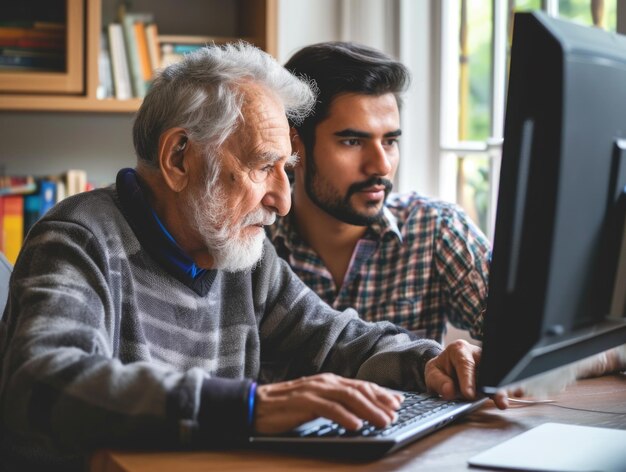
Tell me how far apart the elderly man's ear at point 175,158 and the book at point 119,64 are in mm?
1497

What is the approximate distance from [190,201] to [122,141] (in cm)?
185

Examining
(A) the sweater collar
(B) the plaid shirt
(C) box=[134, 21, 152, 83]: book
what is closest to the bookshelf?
(C) box=[134, 21, 152, 83]: book

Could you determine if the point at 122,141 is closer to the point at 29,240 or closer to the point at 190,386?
the point at 29,240

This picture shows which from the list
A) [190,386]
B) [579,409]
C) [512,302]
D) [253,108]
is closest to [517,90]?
[512,302]

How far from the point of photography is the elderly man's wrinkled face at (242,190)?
60.7 inches

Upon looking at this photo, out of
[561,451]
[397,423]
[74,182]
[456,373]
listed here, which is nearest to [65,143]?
[74,182]

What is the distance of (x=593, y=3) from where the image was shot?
7.70ft

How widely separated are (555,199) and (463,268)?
1.25 meters

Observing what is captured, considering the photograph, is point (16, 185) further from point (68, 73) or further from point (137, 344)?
point (137, 344)

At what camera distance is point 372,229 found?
220cm

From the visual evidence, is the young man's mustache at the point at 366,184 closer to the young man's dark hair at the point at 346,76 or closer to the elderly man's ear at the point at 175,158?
the young man's dark hair at the point at 346,76

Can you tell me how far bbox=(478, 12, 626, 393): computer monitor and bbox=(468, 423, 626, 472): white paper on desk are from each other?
0.36 feet

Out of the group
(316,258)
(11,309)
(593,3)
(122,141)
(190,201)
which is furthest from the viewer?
(122,141)

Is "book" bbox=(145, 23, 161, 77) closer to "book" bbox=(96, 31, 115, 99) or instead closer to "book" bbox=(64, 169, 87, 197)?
"book" bbox=(96, 31, 115, 99)
